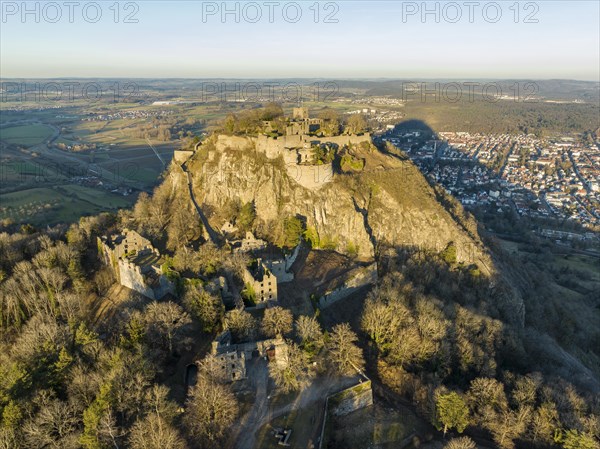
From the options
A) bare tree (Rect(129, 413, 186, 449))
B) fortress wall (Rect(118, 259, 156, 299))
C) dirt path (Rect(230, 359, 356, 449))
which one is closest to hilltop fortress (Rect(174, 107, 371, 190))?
fortress wall (Rect(118, 259, 156, 299))

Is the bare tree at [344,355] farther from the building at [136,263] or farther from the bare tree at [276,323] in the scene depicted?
the building at [136,263]

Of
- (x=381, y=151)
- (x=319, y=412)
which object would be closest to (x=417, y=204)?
(x=381, y=151)

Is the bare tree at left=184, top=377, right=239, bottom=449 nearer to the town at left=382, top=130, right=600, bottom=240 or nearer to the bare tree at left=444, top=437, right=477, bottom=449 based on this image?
the bare tree at left=444, top=437, right=477, bottom=449

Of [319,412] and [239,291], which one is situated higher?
[239,291]

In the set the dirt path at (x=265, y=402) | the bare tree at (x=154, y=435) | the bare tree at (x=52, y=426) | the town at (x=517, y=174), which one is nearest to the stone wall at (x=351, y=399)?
the dirt path at (x=265, y=402)

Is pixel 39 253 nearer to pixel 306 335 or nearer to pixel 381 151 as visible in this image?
pixel 306 335

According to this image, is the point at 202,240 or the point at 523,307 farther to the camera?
the point at 523,307

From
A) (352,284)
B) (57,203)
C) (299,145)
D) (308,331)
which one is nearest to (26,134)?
(57,203)

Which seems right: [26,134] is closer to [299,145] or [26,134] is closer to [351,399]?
[299,145]
